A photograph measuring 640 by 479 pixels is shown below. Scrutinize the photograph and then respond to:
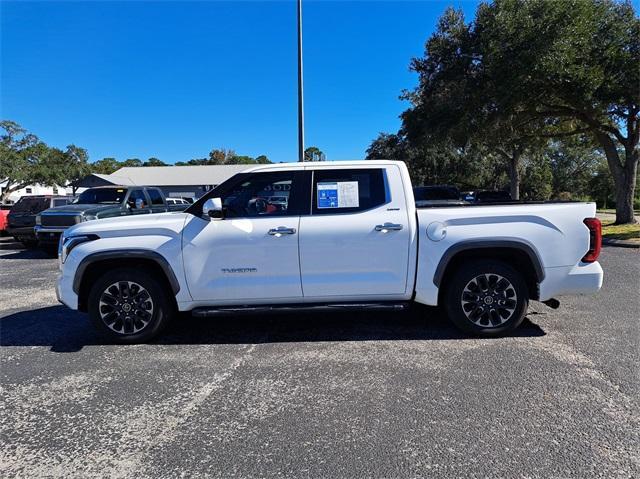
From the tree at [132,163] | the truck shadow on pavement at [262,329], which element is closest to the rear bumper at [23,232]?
the truck shadow on pavement at [262,329]

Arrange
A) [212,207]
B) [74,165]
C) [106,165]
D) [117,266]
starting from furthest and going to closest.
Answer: [106,165] → [74,165] → [117,266] → [212,207]

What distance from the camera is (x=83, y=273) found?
460 centimetres

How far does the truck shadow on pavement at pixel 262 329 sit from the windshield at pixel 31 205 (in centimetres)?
961

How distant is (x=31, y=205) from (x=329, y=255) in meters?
13.6

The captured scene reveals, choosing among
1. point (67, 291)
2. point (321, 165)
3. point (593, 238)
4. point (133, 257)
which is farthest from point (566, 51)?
Answer: point (67, 291)

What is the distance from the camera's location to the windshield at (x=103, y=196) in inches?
487

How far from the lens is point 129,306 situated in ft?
15.2

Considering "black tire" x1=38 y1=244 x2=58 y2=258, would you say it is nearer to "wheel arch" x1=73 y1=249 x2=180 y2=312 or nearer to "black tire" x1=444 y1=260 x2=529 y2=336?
"wheel arch" x1=73 y1=249 x2=180 y2=312

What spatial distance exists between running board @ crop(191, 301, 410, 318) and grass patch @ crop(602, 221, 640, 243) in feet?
38.0

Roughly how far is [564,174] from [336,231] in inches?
2517

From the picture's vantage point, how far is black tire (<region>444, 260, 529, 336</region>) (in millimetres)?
4586

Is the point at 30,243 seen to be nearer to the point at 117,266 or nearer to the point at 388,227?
the point at 117,266

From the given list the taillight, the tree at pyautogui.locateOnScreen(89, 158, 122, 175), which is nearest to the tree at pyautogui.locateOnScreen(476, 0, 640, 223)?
the taillight

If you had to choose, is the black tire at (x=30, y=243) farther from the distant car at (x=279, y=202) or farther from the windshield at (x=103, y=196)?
the distant car at (x=279, y=202)
